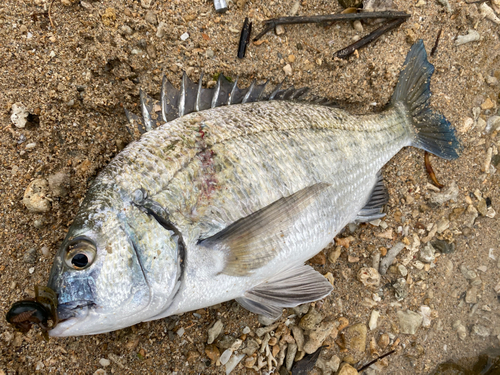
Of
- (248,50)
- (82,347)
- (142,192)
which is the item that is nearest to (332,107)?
(248,50)

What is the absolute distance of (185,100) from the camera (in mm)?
2141

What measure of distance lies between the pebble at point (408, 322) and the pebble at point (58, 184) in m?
2.88

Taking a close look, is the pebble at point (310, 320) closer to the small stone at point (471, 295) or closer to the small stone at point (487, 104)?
the small stone at point (471, 295)

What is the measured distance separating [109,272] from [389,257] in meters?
2.33

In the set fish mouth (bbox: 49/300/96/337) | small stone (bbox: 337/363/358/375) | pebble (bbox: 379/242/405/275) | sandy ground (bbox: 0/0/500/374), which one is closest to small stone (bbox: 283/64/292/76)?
sandy ground (bbox: 0/0/500/374)

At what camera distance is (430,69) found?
284 cm

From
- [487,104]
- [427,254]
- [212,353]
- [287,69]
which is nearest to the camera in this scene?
[212,353]

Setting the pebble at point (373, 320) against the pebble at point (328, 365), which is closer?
the pebble at point (328, 365)

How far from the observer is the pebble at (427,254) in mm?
2908

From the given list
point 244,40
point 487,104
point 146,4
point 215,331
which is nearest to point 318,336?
point 215,331

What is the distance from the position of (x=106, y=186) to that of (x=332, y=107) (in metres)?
1.76

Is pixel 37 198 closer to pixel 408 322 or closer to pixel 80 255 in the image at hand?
pixel 80 255

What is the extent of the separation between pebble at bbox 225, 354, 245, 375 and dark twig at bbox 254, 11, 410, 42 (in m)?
2.52

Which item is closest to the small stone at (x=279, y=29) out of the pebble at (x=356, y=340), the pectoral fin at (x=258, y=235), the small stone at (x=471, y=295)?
the pectoral fin at (x=258, y=235)
